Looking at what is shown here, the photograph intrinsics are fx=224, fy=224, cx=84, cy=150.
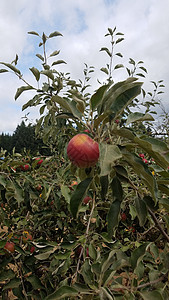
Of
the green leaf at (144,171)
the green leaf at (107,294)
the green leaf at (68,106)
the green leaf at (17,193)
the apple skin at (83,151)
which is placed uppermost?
the green leaf at (68,106)

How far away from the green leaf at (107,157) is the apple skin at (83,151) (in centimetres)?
9

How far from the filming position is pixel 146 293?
2.78ft

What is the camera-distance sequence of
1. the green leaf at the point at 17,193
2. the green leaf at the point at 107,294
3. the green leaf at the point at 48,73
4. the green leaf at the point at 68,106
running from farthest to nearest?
1. the green leaf at the point at 48,73
2. the green leaf at the point at 17,193
3. the green leaf at the point at 68,106
4. the green leaf at the point at 107,294

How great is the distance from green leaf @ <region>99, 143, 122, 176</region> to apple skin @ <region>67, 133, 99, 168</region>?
0.09 meters

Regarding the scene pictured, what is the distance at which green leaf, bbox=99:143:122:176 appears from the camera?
64 centimetres

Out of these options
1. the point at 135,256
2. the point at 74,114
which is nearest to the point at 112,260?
the point at 135,256

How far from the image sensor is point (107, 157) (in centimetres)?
68

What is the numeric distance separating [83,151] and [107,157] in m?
0.16

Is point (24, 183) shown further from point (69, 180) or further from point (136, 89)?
point (136, 89)

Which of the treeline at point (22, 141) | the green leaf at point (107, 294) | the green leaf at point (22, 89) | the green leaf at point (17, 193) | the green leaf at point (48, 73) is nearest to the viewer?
the green leaf at point (107, 294)

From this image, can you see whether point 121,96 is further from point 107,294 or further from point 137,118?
point 107,294

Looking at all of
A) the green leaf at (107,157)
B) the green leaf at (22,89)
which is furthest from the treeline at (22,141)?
the green leaf at (107,157)

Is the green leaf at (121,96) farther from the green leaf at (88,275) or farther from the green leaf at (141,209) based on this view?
A: the green leaf at (88,275)

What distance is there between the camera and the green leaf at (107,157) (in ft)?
2.11
